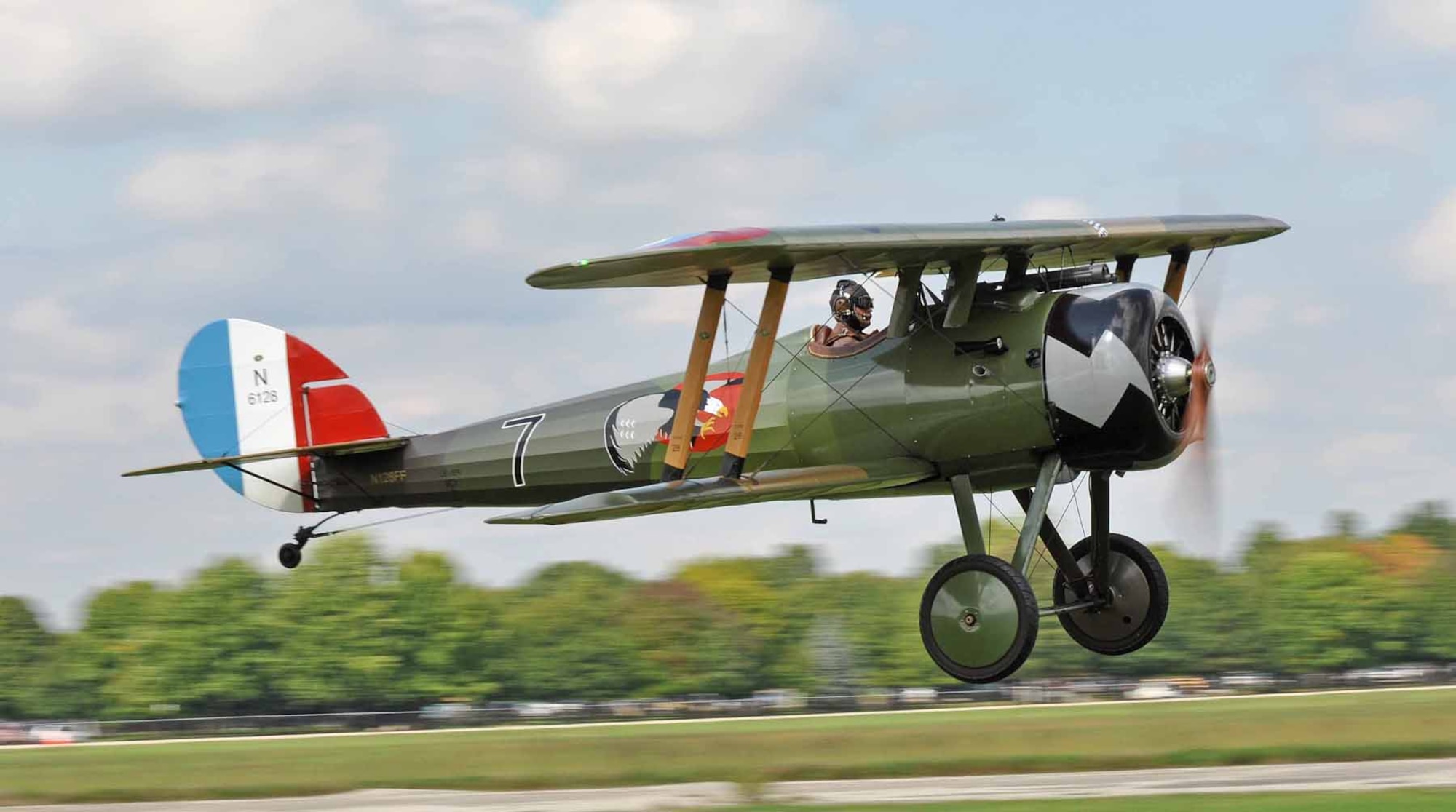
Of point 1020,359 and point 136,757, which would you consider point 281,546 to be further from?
point 136,757

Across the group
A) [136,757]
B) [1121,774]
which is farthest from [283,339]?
[136,757]

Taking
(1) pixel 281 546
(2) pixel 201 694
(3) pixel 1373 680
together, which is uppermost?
(1) pixel 281 546

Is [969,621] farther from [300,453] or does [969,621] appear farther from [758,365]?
[300,453]

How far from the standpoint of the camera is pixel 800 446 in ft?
50.7

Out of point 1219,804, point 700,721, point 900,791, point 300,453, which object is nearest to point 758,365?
point 300,453

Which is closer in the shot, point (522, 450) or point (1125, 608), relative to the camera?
point (1125, 608)

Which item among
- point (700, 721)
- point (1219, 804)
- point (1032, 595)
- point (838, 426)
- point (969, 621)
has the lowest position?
point (700, 721)

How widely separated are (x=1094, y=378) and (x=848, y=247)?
2.10m

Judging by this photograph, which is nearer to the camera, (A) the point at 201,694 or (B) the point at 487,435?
(B) the point at 487,435

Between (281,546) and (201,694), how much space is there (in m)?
50.5

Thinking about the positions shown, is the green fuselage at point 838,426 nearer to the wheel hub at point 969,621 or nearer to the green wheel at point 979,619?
the green wheel at point 979,619

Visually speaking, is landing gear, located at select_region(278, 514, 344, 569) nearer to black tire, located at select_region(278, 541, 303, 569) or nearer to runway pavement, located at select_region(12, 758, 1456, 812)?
black tire, located at select_region(278, 541, 303, 569)

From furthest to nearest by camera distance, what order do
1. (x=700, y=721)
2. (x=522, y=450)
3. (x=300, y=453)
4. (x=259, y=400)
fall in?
(x=700, y=721)
(x=259, y=400)
(x=300, y=453)
(x=522, y=450)

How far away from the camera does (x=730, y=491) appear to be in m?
14.4
